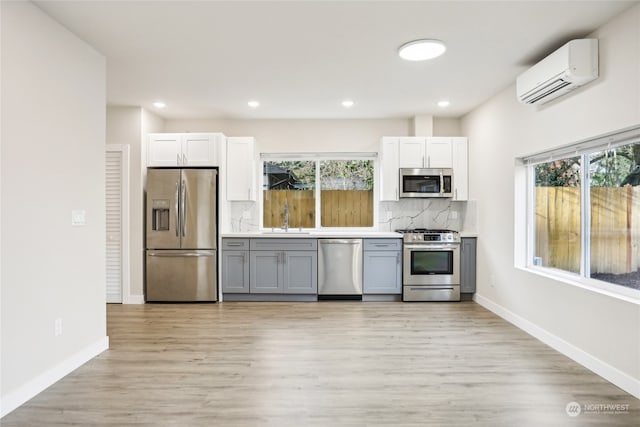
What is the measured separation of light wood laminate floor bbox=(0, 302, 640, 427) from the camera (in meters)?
2.15

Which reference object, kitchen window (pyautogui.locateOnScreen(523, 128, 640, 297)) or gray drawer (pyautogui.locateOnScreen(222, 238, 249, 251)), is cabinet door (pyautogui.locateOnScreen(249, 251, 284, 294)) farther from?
kitchen window (pyautogui.locateOnScreen(523, 128, 640, 297))

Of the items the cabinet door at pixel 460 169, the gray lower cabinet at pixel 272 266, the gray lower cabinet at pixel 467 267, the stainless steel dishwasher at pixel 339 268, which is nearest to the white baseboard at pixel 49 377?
the gray lower cabinet at pixel 272 266

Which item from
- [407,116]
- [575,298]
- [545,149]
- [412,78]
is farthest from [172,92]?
[575,298]

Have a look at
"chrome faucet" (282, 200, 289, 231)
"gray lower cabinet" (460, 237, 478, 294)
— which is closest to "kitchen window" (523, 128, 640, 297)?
"gray lower cabinet" (460, 237, 478, 294)

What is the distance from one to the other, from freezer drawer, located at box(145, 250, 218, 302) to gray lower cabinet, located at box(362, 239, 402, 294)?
2.05 metres

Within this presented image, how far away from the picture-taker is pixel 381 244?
4.95 meters

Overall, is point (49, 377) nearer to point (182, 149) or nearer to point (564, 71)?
point (182, 149)

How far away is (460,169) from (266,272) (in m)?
2.97

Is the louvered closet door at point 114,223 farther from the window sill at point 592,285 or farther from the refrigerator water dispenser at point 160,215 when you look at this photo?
the window sill at point 592,285

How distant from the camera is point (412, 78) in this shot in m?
3.77

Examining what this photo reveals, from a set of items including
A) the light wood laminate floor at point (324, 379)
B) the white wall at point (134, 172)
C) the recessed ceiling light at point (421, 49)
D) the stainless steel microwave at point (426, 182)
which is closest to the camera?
the light wood laminate floor at point (324, 379)

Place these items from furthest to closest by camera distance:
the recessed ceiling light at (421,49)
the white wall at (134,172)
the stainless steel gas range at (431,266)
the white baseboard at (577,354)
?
the stainless steel gas range at (431,266) < the white wall at (134,172) < the recessed ceiling light at (421,49) < the white baseboard at (577,354)

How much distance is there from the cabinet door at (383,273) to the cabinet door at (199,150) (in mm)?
2410

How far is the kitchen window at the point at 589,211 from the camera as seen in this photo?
265 centimetres
